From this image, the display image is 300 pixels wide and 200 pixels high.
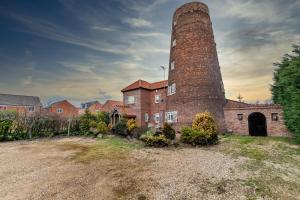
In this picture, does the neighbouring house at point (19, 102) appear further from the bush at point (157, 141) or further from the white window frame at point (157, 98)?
the bush at point (157, 141)

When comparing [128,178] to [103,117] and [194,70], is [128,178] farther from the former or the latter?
[103,117]

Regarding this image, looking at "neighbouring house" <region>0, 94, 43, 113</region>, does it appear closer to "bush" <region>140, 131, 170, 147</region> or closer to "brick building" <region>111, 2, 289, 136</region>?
"brick building" <region>111, 2, 289, 136</region>

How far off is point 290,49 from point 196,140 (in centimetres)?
1111

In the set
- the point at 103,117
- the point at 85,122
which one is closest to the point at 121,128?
the point at 85,122

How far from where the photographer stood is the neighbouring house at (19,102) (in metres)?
56.7

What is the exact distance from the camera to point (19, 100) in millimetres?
61094

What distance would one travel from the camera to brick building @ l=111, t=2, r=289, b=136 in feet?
71.6

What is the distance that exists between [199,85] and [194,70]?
6.49 ft

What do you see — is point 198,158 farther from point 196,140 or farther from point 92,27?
point 92,27

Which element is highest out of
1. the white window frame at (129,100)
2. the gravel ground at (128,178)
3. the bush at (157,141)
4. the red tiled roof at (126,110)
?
the white window frame at (129,100)

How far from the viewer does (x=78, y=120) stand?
2597 centimetres

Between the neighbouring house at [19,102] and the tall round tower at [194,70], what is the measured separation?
48884 millimetres

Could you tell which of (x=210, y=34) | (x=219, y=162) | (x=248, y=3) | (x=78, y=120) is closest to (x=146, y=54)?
(x=210, y=34)

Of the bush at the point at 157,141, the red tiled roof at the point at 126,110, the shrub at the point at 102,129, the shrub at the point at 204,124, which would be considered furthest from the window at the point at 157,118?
the bush at the point at 157,141
